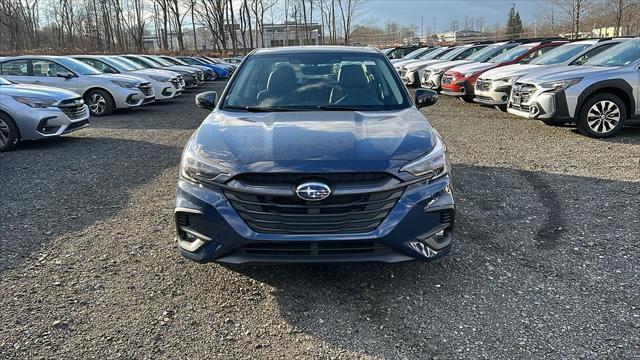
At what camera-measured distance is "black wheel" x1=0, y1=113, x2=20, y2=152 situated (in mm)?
8047

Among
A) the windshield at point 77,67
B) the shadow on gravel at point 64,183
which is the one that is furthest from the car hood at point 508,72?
the windshield at point 77,67

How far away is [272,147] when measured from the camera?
3.16 metres

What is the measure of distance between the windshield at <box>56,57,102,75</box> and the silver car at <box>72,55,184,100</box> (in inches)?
49.9

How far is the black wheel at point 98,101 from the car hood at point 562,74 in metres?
9.81

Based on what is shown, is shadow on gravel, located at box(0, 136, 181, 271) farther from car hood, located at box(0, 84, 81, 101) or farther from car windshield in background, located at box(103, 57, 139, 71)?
car windshield in background, located at box(103, 57, 139, 71)

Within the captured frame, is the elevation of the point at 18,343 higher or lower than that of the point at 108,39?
lower

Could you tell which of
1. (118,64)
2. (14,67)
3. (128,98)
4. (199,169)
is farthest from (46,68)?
(199,169)

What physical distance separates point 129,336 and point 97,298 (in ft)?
1.96

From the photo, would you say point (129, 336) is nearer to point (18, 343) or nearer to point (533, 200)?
point (18, 343)

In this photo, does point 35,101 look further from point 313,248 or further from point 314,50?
point 313,248

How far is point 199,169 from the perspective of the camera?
3154 millimetres

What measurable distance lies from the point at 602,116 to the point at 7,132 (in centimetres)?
990

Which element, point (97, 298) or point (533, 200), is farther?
point (533, 200)

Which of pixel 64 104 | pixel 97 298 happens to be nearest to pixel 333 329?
pixel 97 298
